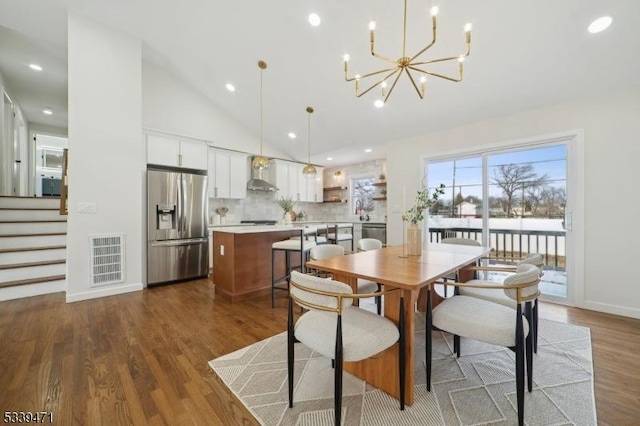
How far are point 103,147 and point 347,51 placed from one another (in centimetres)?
346

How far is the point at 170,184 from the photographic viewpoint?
13.8ft

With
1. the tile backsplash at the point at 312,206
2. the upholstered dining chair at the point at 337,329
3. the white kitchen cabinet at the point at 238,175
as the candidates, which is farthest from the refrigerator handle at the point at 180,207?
the upholstered dining chair at the point at 337,329

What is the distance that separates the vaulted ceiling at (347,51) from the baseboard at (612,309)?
7.81 feet

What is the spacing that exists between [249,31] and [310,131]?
6.97ft

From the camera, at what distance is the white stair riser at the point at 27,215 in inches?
157

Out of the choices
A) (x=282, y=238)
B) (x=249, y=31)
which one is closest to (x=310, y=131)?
(x=249, y=31)

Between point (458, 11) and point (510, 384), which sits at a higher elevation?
point (458, 11)

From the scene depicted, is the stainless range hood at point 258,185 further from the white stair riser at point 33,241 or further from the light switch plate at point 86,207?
the white stair riser at point 33,241

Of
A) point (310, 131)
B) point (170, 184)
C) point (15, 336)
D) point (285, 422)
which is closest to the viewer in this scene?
point (285, 422)

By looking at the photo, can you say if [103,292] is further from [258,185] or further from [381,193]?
[381,193]

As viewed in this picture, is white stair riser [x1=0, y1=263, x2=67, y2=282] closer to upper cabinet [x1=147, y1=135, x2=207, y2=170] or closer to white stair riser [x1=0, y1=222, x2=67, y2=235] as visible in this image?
white stair riser [x1=0, y1=222, x2=67, y2=235]

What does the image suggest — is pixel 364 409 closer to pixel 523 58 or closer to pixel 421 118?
pixel 523 58

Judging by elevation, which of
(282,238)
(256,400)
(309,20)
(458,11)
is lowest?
(256,400)

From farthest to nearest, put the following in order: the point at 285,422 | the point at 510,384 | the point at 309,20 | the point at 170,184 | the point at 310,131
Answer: the point at 310,131 < the point at 170,184 < the point at 309,20 < the point at 510,384 < the point at 285,422
